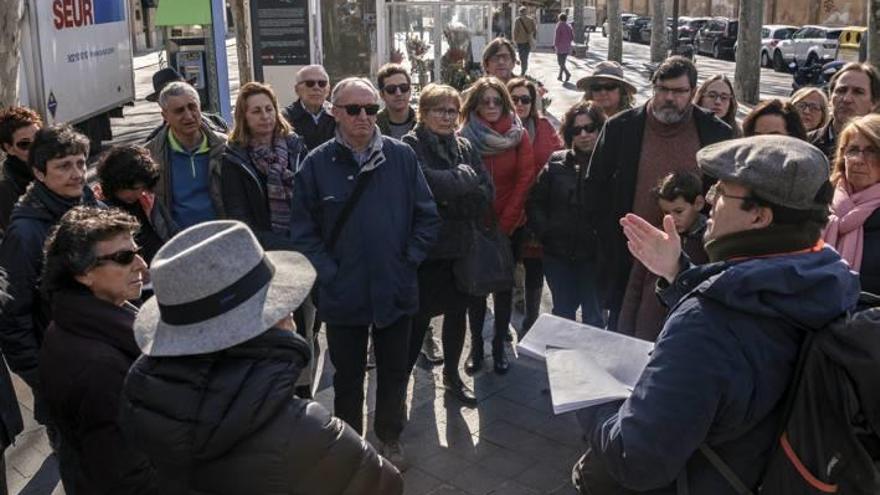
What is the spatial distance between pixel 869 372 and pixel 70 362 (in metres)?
2.11

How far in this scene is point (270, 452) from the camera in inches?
72.3

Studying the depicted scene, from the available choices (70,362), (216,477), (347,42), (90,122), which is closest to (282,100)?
(347,42)

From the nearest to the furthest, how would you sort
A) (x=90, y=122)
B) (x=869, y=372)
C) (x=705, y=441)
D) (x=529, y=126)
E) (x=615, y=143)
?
(x=869, y=372) < (x=705, y=441) < (x=615, y=143) < (x=529, y=126) < (x=90, y=122)

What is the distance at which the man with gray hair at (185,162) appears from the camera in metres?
4.70

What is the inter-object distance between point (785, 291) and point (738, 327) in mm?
126

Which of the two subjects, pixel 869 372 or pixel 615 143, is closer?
pixel 869 372

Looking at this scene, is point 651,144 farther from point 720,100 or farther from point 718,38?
point 718,38

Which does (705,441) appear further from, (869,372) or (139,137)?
(139,137)

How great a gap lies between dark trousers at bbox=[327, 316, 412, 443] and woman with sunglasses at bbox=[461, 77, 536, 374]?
115 cm

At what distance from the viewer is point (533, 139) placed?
5812mm

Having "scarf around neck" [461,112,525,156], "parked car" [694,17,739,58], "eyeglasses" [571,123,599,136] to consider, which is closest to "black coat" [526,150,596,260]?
"eyeglasses" [571,123,599,136]

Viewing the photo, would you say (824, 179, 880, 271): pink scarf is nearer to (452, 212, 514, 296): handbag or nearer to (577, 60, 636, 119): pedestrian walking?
(452, 212, 514, 296): handbag

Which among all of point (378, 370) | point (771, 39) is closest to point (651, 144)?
point (378, 370)

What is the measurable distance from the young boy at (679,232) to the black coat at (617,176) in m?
0.24
